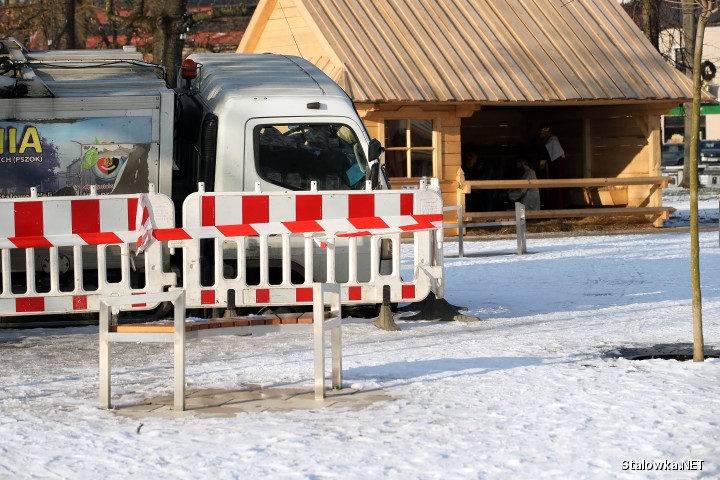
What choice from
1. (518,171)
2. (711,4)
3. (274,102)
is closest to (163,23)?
(518,171)

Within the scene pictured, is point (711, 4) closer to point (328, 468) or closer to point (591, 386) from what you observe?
point (591, 386)

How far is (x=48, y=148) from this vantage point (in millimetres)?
11305

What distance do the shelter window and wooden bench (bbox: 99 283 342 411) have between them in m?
14.7

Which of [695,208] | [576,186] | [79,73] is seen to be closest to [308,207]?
[79,73]

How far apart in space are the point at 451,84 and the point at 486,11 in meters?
3.12

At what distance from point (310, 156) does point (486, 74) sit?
12.1 metres

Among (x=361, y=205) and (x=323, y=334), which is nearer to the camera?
(x=323, y=334)

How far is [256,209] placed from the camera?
10594 millimetres

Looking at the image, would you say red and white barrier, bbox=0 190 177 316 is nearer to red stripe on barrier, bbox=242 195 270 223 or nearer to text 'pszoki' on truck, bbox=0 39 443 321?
text 'pszoki' on truck, bbox=0 39 443 321

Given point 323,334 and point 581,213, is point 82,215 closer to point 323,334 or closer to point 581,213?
point 323,334

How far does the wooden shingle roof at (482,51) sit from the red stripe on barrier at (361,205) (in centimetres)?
1083

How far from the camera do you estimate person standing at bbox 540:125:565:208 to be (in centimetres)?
2609

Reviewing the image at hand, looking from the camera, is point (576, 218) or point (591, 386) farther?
point (576, 218)

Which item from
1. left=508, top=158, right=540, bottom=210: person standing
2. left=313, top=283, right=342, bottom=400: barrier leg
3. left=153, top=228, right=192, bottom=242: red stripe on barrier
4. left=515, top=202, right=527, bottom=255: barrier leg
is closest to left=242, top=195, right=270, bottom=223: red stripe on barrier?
left=153, top=228, right=192, bottom=242: red stripe on barrier
